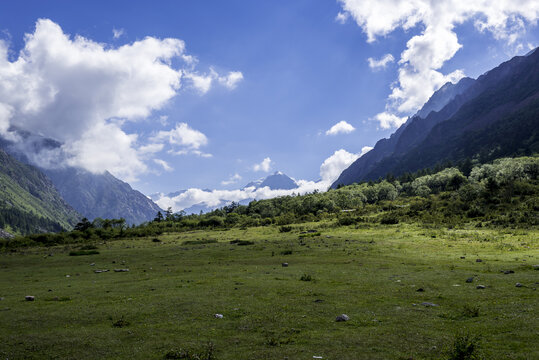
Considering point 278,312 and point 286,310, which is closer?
point 278,312

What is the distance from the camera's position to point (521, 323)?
484 inches

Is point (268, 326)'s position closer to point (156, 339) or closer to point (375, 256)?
point (156, 339)

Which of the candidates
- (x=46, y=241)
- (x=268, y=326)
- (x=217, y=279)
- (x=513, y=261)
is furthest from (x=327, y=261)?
(x=46, y=241)

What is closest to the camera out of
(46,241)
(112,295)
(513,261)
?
(112,295)

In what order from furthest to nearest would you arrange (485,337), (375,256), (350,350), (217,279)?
1. (375,256)
2. (217,279)
3. (485,337)
4. (350,350)

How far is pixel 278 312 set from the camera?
1527cm

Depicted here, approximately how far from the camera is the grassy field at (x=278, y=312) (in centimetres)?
1078

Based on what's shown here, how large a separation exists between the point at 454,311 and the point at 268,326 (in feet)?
29.3

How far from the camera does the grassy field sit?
10.8 meters

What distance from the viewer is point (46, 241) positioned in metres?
83.8

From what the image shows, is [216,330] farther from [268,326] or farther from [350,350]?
[350,350]

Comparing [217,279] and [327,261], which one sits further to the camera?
[327,261]

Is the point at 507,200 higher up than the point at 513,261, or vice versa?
the point at 507,200

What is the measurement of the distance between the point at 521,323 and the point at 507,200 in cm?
7979
